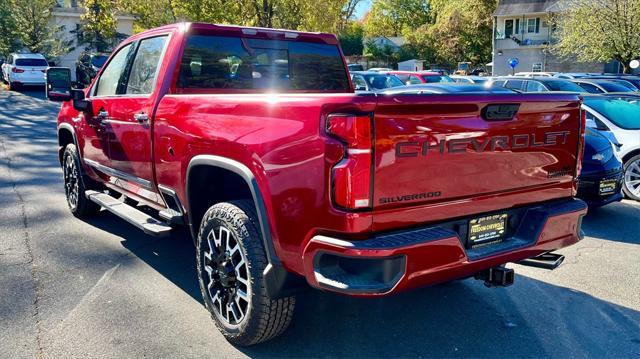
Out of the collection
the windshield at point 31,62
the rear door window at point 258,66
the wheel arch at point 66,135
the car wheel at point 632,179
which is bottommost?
the car wheel at point 632,179

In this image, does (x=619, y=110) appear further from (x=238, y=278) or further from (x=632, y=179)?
(x=238, y=278)

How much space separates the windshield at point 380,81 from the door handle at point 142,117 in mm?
12221

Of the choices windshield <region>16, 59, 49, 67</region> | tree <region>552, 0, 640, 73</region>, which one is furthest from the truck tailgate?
windshield <region>16, 59, 49, 67</region>

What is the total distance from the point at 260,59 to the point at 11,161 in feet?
23.5

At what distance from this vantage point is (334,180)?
2658 millimetres

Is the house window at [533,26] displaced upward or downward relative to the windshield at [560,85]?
upward

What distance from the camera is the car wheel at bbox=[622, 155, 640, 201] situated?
24.6ft

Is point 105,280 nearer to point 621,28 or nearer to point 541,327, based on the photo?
point 541,327

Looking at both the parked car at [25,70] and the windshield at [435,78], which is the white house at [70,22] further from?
the windshield at [435,78]

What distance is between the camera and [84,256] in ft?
16.5

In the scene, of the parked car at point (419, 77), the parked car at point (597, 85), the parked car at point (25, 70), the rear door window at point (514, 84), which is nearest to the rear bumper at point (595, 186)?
the rear door window at point (514, 84)

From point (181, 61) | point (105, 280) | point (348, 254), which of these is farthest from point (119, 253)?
point (348, 254)

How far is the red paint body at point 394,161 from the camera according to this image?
8.80 feet

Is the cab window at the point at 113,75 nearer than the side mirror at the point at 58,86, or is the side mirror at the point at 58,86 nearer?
the cab window at the point at 113,75
